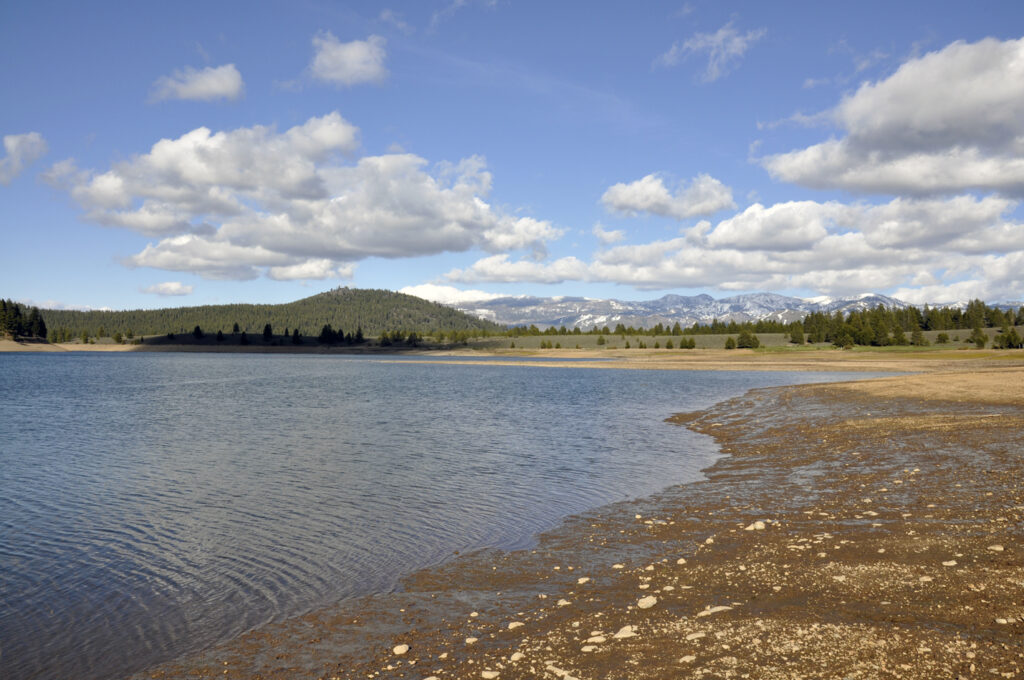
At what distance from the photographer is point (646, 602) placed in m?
11.9

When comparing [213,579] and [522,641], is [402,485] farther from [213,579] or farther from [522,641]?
[522,641]

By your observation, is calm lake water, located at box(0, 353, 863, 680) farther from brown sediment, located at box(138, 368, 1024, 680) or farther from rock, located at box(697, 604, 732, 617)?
rock, located at box(697, 604, 732, 617)

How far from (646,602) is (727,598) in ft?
4.82

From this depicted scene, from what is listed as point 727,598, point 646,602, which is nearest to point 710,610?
point 727,598

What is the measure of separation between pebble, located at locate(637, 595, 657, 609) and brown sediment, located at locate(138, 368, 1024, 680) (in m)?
0.06

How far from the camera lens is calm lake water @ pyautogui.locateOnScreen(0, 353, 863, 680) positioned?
1267 centimetres

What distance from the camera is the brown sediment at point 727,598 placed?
930cm

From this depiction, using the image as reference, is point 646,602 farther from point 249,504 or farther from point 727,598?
point 249,504

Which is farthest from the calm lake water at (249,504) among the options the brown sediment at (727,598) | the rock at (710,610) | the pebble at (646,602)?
the rock at (710,610)

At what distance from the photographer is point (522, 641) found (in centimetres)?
1059

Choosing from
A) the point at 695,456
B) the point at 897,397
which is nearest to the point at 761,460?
the point at 695,456

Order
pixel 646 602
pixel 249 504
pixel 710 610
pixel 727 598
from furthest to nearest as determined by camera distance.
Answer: pixel 249 504
pixel 646 602
pixel 727 598
pixel 710 610

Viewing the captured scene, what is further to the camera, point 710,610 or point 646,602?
point 646,602

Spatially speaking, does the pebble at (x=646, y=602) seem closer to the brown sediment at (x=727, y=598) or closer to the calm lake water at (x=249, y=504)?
the brown sediment at (x=727, y=598)
